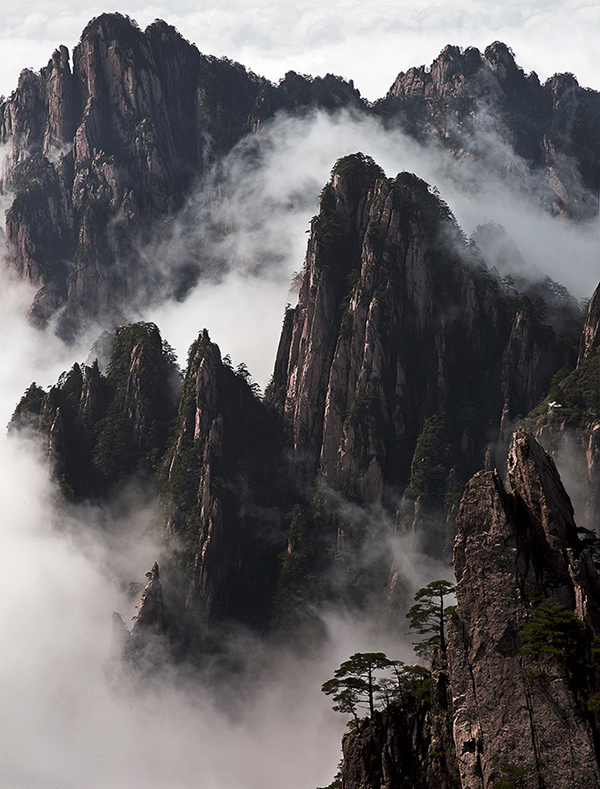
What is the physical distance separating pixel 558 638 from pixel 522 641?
8.78ft

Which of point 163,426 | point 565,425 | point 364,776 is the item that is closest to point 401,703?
point 364,776

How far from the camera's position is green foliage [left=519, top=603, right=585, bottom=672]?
206 ft

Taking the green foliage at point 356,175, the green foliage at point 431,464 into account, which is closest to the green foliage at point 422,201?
the green foliage at point 356,175

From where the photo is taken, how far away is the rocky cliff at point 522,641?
62.3 metres

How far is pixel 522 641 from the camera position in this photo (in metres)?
64.8

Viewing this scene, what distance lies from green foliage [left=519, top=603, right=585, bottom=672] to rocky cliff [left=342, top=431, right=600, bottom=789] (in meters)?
0.06

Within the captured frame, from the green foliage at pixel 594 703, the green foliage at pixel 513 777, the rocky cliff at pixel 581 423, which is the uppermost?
the rocky cliff at pixel 581 423

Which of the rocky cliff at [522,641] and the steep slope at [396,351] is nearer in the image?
the rocky cliff at [522,641]

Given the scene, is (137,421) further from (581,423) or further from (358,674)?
(358,674)

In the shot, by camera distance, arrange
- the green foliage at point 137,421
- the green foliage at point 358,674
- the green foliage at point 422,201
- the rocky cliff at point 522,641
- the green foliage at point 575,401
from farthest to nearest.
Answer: the green foliage at point 137,421 < the green foliage at point 422,201 < the green foliage at point 575,401 < the green foliage at point 358,674 < the rocky cliff at point 522,641

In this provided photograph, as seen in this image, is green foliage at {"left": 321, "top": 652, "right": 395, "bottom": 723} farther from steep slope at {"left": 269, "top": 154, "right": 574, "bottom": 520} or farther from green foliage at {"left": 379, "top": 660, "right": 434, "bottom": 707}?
steep slope at {"left": 269, "top": 154, "right": 574, "bottom": 520}

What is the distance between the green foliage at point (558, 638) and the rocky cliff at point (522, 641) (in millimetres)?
64

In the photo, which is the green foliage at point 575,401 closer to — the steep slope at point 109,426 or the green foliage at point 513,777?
the steep slope at point 109,426

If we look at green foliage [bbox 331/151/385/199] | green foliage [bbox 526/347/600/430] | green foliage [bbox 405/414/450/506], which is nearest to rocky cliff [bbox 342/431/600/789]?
green foliage [bbox 526/347/600/430]
